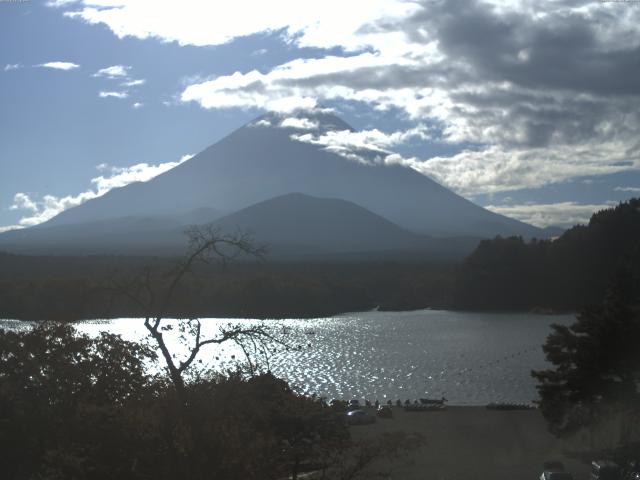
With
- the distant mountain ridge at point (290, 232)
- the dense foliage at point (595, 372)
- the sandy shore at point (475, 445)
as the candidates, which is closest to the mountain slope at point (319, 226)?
the distant mountain ridge at point (290, 232)

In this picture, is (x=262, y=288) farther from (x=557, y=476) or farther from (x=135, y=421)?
(x=135, y=421)

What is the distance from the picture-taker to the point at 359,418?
1950 centimetres

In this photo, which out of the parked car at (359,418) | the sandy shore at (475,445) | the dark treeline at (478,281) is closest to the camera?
the sandy shore at (475,445)

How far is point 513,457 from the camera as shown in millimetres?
15953

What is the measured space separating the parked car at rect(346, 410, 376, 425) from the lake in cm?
465

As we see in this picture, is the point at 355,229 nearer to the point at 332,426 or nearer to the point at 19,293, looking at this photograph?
the point at 19,293

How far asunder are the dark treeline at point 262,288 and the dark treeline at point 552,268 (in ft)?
11.2

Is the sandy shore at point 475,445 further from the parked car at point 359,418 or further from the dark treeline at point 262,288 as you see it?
the dark treeline at point 262,288

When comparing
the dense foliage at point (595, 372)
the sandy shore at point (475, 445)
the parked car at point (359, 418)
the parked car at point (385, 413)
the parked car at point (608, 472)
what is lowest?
the sandy shore at point (475, 445)

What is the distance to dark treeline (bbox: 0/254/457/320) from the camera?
46.1 metres

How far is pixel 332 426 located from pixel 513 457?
697 centimetres

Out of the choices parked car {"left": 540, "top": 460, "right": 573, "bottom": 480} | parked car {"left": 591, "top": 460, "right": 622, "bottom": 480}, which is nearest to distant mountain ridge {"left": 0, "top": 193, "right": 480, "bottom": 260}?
parked car {"left": 540, "top": 460, "right": 573, "bottom": 480}

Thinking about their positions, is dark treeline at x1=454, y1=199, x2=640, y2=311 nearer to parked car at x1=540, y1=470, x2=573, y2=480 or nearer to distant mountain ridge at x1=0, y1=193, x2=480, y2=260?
parked car at x1=540, y1=470, x2=573, y2=480

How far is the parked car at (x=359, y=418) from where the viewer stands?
19.3 m
